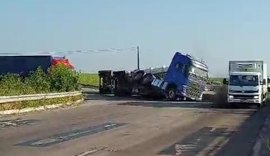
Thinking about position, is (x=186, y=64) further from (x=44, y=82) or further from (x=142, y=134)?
(x=142, y=134)

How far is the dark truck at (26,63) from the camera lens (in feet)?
159

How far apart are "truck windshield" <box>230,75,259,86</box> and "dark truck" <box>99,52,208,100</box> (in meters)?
7.69

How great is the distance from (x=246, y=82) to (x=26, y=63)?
20370mm

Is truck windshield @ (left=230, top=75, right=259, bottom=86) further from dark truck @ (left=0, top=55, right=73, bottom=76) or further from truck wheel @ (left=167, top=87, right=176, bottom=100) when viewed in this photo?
dark truck @ (left=0, top=55, right=73, bottom=76)

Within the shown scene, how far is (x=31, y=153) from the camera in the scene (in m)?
12.9

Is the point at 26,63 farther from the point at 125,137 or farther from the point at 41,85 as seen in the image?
the point at 125,137

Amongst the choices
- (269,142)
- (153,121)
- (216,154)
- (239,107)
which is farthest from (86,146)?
(239,107)

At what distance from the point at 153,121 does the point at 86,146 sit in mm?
9272

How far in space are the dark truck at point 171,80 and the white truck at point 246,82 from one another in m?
7.38

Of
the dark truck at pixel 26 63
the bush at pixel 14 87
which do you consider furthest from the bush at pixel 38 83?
the dark truck at pixel 26 63

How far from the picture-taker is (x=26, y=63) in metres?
49.5

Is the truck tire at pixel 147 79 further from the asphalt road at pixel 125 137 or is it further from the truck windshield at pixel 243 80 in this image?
the asphalt road at pixel 125 137

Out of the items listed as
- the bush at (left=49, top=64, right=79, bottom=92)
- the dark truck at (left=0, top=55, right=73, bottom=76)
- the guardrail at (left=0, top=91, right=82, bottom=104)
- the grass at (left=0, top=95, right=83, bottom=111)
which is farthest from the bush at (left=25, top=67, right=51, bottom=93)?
the dark truck at (left=0, top=55, right=73, bottom=76)

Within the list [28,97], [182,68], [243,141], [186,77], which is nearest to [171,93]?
[186,77]
